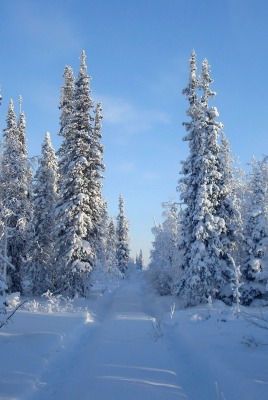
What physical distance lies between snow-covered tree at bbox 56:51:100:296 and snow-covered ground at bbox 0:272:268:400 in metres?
12.4

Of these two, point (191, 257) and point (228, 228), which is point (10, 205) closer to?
point (191, 257)

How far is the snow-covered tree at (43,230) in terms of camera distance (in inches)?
1227

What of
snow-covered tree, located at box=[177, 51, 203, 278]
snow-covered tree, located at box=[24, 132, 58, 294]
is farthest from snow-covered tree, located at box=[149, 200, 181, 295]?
snow-covered tree, located at box=[24, 132, 58, 294]

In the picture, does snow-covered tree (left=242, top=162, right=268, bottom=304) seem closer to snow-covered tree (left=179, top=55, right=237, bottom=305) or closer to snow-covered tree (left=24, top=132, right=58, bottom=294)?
snow-covered tree (left=179, top=55, right=237, bottom=305)

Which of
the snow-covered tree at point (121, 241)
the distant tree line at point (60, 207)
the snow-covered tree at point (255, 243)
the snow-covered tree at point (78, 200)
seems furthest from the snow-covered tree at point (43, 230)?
the snow-covered tree at point (121, 241)

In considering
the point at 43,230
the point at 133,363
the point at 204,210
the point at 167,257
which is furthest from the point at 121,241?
the point at 133,363

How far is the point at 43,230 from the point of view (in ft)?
104

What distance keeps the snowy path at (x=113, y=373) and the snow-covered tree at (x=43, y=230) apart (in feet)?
63.4

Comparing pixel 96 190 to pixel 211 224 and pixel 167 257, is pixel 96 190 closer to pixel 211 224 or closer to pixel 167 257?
pixel 211 224

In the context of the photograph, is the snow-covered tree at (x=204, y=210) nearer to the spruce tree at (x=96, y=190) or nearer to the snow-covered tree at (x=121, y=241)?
the spruce tree at (x=96, y=190)

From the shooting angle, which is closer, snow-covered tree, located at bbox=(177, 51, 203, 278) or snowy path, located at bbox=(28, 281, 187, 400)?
snowy path, located at bbox=(28, 281, 187, 400)

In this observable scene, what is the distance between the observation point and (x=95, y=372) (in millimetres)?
8469

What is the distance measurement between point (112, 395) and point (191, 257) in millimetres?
19618

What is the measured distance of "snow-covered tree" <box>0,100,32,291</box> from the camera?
27.7m
